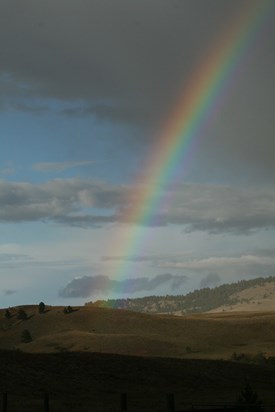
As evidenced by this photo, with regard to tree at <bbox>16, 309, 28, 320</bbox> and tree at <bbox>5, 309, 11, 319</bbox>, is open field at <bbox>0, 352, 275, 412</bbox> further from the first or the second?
tree at <bbox>5, 309, 11, 319</bbox>

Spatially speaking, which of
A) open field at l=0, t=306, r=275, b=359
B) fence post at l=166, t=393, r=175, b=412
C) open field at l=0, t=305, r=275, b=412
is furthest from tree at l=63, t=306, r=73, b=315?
fence post at l=166, t=393, r=175, b=412

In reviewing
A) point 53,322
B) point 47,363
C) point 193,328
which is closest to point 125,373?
point 47,363

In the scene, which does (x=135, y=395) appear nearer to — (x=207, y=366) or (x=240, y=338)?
(x=207, y=366)

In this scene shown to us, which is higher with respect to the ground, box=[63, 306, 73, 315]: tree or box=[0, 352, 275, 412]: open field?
box=[63, 306, 73, 315]: tree

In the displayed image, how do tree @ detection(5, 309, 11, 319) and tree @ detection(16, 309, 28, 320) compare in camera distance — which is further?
tree @ detection(5, 309, 11, 319)

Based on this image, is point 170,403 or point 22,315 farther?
point 22,315

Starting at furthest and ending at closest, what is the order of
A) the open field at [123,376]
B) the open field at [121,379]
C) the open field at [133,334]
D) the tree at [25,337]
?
the tree at [25,337] → the open field at [133,334] → the open field at [121,379] → the open field at [123,376]

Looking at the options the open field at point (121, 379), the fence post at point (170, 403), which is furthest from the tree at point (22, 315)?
the fence post at point (170, 403)

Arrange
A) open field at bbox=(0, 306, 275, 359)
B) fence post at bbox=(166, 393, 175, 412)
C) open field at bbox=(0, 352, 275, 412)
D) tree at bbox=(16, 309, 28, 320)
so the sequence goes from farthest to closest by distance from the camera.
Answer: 1. tree at bbox=(16, 309, 28, 320)
2. open field at bbox=(0, 306, 275, 359)
3. open field at bbox=(0, 352, 275, 412)
4. fence post at bbox=(166, 393, 175, 412)

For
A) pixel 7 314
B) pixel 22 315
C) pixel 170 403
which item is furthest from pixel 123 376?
pixel 7 314

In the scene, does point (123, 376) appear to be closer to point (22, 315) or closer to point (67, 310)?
point (22, 315)

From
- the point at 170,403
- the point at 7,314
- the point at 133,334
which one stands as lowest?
the point at 170,403

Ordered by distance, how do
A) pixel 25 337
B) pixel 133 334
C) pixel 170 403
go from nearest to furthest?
pixel 170 403
pixel 25 337
pixel 133 334

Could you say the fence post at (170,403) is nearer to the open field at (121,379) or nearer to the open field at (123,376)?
the open field at (123,376)
